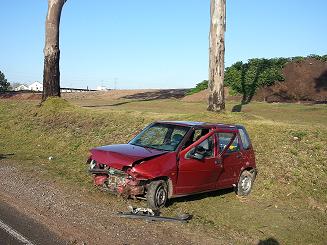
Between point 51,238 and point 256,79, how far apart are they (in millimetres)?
23849

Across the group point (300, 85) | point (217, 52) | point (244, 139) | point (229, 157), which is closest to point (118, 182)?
point (229, 157)

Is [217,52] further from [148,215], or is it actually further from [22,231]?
[22,231]

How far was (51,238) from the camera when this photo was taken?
20.4 feet

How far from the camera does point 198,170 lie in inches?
345

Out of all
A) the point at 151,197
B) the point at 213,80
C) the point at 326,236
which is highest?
the point at 213,80

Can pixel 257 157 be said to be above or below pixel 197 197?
above

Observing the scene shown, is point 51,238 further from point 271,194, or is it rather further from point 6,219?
point 271,194

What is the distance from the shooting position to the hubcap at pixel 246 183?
1009 cm

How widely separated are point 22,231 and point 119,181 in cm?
222

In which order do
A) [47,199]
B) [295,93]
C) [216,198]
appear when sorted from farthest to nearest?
[295,93] < [216,198] < [47,199]

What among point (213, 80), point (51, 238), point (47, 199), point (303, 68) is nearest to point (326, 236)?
point (51, 238)

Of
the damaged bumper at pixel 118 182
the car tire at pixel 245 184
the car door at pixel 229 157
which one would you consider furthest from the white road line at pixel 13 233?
the car tire at pixel 245 184

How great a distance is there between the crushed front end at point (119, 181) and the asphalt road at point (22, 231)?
5.64ft

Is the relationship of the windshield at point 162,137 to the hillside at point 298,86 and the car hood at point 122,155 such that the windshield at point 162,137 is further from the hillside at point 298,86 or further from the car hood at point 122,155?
the hillside at point 298,86
